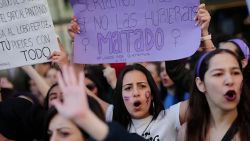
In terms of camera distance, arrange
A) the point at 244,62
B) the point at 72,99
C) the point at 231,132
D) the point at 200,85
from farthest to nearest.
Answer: the point at 244,62 → the point at 200,85 → the point at 231,132 → the point at 72,99

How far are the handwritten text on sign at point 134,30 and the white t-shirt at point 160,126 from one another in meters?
0.39

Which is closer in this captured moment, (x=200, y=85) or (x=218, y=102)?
(x=218, y=102)

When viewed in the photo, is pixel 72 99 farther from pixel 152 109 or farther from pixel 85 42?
pixel 85 42

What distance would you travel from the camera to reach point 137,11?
14.0 ft

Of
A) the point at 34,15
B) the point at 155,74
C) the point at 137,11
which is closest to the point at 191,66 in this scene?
the point at 155,74

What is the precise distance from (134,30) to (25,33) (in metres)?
0.83

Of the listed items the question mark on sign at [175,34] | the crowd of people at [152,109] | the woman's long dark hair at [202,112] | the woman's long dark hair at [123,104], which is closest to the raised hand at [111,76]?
the crowd of people at [152,109]

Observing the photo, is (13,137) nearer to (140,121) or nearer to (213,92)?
(140,121)

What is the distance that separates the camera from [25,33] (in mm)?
4434

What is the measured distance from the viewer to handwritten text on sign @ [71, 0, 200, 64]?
4039 mm

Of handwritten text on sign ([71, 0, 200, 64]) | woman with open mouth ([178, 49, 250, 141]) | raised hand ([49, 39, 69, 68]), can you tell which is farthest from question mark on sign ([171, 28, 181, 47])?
raised hand ([49, 39, 69, 68])

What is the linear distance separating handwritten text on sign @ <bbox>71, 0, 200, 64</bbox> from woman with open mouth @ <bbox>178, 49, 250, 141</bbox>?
401 millimetres

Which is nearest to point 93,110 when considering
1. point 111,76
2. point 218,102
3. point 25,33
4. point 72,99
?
point 72,99

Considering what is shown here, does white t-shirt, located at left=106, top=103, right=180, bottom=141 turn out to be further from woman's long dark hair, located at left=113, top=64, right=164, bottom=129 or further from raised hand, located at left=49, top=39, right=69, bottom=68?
raised hand, located at left=49, top=39, right=69, bottom=68
